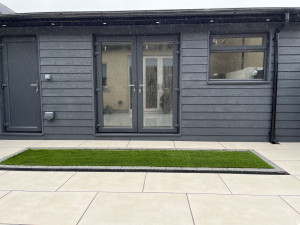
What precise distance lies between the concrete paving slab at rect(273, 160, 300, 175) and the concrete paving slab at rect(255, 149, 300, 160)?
0.57ft

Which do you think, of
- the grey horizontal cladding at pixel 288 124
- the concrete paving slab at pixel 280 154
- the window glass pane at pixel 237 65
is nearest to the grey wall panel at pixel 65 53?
the window glass pane at pixel 237 65

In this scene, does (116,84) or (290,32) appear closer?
(290,32)

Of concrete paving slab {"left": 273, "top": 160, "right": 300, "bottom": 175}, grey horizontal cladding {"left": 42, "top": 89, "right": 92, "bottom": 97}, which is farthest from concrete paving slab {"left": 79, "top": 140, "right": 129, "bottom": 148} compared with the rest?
concrete paving slab {"left": 273, "top": 160, "right": 300, "bottom": 175}

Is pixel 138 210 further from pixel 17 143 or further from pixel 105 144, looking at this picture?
pixel 17 143

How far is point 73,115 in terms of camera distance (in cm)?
456

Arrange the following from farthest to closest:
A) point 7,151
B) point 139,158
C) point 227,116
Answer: point 227,116, point 7,151, point 139,158

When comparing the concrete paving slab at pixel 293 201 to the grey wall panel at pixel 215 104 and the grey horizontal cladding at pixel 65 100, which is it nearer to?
the grey wall panel at pixel 215 104

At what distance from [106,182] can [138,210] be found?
0.71 m

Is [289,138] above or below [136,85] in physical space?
below

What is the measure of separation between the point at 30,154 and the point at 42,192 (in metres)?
1.51

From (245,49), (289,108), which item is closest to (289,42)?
(245,49)

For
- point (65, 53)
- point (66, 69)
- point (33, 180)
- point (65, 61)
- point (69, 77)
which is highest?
point (65, 53)

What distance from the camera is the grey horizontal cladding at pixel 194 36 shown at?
13.9ft

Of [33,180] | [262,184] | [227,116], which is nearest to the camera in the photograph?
[262,184]
